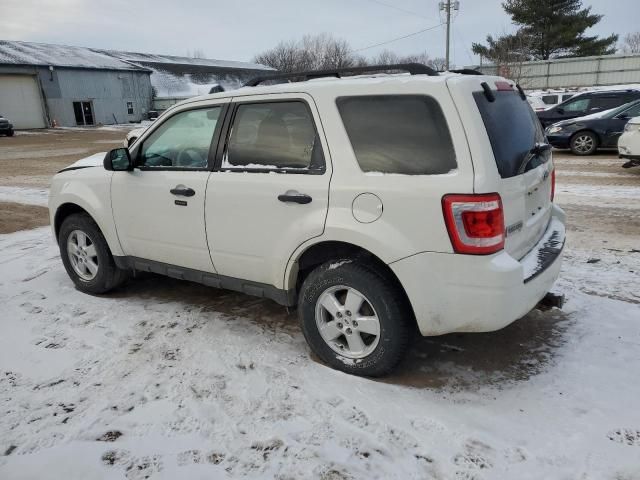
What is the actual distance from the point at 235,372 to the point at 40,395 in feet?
3.97

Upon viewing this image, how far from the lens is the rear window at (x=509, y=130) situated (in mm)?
2797

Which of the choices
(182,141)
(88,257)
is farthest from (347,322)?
(88,257)

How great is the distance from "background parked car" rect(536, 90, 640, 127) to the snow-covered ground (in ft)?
40.1

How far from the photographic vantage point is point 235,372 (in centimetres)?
330

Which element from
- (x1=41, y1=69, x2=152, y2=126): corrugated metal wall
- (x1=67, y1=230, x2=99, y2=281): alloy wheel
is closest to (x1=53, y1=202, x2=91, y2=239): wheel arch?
(x1=67, y1=230, x2=99, y2=281): alloy wheel

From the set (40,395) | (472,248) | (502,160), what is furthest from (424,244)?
(40,395)

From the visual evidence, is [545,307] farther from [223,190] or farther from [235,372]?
[223,190]

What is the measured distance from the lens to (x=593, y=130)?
12711mm

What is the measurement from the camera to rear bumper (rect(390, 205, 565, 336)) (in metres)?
2.70

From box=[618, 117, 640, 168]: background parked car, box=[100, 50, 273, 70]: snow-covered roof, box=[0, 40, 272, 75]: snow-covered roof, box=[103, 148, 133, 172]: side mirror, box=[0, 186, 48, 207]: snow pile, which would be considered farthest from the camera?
box=[100, 50, 273, 70]: snow-covered roof

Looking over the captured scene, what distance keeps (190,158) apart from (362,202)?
1.63 meters

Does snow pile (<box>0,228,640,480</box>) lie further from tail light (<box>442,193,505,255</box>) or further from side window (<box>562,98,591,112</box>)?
side window (<box>562,98,591,112</box>)

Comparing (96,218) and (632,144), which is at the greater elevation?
(96,218)

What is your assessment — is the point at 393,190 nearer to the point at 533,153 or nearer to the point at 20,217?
Result: the point at 533,153
